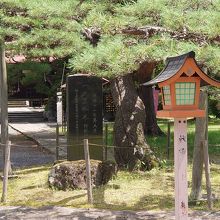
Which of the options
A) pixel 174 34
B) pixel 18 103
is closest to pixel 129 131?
pixel 174 34

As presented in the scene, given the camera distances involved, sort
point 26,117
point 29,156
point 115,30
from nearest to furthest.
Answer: point 115,30
point 29,156
point 26,117

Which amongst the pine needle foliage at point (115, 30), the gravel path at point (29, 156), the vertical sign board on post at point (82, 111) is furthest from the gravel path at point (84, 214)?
the gravel path at point (29, 156)

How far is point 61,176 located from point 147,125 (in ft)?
29.8

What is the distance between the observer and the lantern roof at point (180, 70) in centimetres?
473

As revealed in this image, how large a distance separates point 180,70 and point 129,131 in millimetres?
5171

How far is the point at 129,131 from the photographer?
9.85 meters

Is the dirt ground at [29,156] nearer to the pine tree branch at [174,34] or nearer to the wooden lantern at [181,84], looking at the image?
the pine tree branch at [174,34]

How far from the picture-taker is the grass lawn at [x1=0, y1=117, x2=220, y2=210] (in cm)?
729

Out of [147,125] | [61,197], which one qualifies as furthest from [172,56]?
[147,125]

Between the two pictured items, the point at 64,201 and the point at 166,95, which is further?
the point at 64,201

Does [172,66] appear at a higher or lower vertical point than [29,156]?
higher

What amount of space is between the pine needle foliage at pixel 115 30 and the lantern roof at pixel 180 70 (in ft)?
0.98

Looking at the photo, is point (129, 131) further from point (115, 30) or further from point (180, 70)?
point (180, 70)

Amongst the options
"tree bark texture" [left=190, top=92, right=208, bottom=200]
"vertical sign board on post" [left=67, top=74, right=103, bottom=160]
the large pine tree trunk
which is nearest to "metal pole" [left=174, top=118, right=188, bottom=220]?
"tree bark texture" [left=190, top=92, right=208, bottom=200]
